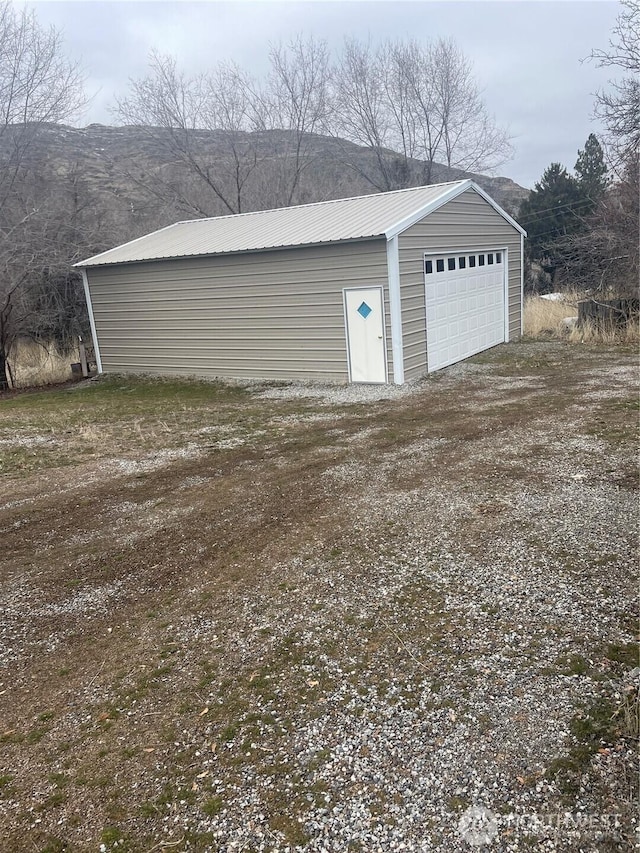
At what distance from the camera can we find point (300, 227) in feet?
40.4

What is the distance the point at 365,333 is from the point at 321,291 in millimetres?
1209

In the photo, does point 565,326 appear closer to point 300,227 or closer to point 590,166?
point 300,227

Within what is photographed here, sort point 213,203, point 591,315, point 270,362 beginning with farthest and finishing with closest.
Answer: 1. point 213,203
2. point 591,315
3. point 270,362

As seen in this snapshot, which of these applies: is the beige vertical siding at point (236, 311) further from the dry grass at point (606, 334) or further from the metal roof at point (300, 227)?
the dry grass at point (606, 334)

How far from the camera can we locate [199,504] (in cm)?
557

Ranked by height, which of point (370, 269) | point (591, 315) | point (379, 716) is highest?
point (370, 269)

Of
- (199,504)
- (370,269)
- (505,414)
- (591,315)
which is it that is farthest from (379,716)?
(591,315)

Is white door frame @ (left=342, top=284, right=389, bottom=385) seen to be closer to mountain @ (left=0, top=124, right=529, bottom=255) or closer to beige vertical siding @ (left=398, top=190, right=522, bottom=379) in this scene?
beige vertical siding @ (left=398, top=190, right=522, bottom=379)

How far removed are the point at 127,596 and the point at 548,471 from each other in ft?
12.8

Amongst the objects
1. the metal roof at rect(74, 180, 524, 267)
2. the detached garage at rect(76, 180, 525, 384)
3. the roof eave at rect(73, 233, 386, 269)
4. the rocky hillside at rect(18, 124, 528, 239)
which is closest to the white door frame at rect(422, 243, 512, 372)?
the detached garage at rect(76, 180, 525, 384)

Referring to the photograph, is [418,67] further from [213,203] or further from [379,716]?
[379,716]

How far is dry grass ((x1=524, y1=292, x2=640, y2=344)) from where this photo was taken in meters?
14.0

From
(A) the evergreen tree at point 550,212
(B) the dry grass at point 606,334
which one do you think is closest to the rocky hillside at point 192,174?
(A) the evergreen tree at point 550,212

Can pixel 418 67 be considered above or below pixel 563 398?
above
